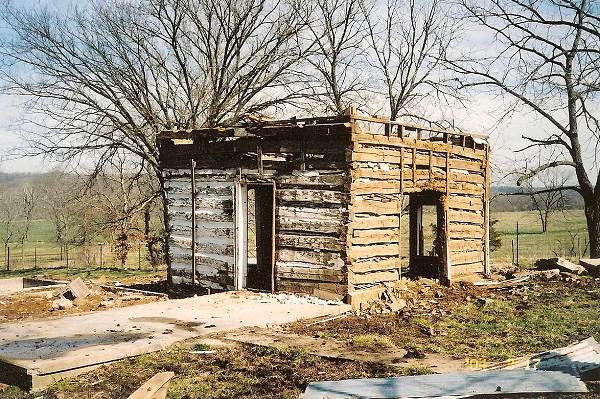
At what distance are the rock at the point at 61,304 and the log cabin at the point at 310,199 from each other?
2630 millimetres

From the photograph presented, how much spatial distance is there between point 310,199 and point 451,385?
6670 mm

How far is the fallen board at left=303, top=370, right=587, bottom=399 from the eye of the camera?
18.8 feet

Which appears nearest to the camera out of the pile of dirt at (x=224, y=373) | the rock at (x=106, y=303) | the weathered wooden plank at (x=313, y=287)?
the pile of dirt at (x=224, y=373)

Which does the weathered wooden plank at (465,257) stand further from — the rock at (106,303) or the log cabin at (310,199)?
the rock at (106,303)

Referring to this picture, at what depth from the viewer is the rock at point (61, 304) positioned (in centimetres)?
1341

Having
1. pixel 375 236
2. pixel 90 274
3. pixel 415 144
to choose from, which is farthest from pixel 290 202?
pixel 90 274

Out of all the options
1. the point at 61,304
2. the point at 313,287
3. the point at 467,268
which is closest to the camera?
the point at 313,287

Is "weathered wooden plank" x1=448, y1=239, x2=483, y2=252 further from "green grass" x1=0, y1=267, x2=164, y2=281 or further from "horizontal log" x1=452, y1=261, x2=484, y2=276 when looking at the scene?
"green grass" x1=0, y1=267, x2=164, y2=281

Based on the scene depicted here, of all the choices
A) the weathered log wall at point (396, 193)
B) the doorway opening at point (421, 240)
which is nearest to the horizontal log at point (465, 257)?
the weathered log wall at point (396, 193)

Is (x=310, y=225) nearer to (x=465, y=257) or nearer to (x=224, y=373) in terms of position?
(x=224, y=373)

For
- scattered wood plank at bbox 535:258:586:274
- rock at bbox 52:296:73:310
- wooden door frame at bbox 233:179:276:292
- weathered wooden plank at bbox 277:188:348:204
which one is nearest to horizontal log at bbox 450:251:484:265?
scattered wood plank at bbox 535:258:586:274

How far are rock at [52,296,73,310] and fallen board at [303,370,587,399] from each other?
30.8ft

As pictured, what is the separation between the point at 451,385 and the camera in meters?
5.95

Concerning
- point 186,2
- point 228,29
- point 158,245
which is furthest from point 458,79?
point 158,245
